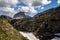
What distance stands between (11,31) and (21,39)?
1.81 meters

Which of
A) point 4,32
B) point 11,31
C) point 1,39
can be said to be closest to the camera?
point 1,39

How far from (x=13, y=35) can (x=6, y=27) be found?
1813 mm

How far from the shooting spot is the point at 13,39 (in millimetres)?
20828

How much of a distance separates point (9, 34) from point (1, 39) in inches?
83.1

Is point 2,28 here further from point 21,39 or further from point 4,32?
point 21,39

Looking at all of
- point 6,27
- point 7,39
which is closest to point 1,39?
point 7,39

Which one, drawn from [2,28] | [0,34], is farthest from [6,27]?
[0,34]

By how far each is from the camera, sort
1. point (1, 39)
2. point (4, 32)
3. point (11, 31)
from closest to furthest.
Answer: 1. point (1, 39)
2. point (4, 32)
3. point (11, 31)

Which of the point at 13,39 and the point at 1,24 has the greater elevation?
the point at 1,24

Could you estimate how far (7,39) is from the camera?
19953 millimetres

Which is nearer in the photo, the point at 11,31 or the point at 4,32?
the point at 4,32

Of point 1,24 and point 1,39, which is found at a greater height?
point 1,24

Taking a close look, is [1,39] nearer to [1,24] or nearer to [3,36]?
[3,36]

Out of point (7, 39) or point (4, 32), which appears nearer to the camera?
point (7, 39)
